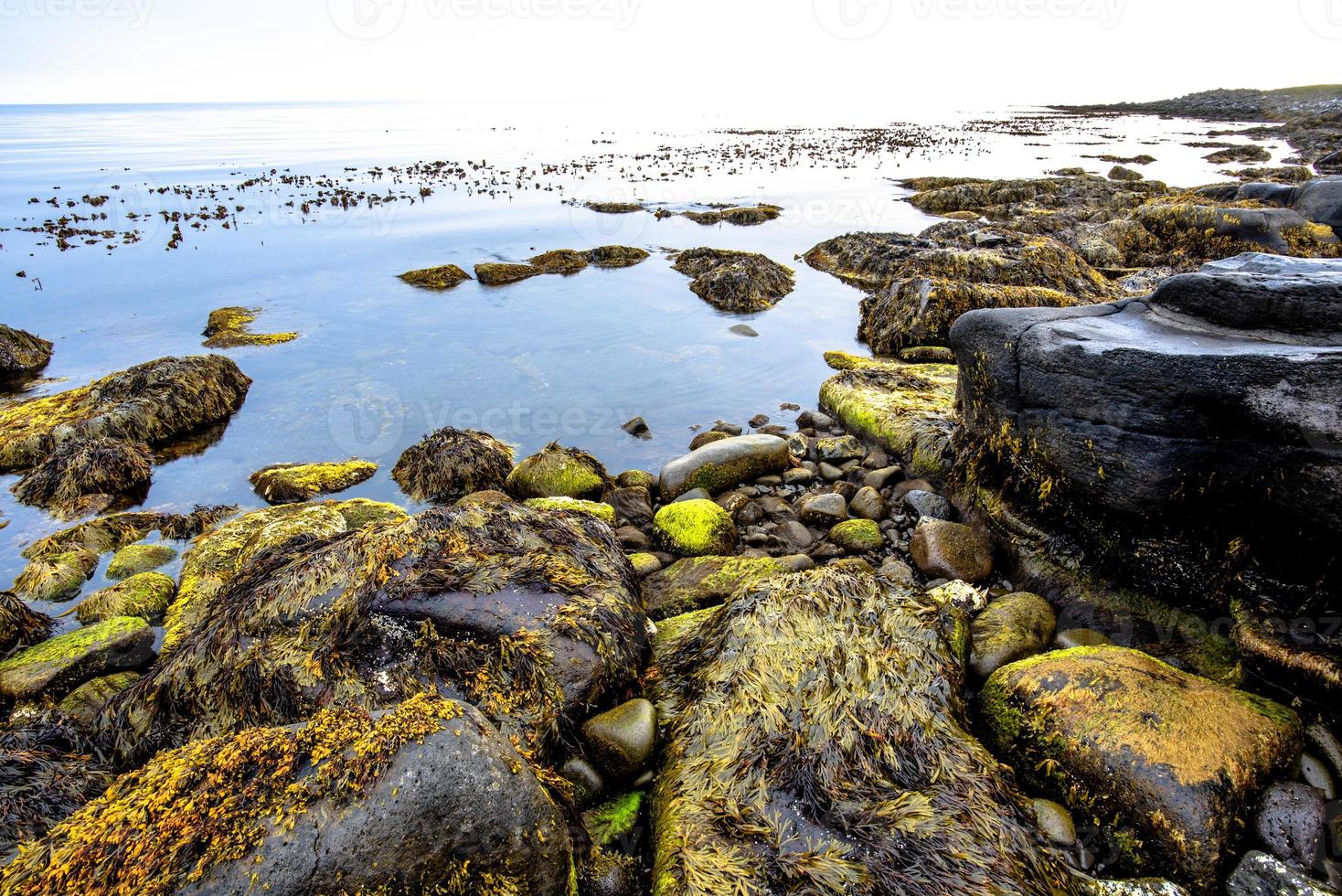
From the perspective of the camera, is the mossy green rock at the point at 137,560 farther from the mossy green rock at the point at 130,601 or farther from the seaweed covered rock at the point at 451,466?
the seaweed covered rock at the point at 451,466

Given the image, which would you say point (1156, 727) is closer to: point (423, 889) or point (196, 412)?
point (423, 889)

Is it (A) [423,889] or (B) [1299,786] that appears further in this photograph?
(B) [1299,786]

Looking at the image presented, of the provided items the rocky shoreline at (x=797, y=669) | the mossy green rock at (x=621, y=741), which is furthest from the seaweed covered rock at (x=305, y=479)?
the mossy green rock at (x=621, y=741)

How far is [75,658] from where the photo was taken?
14.8 ft

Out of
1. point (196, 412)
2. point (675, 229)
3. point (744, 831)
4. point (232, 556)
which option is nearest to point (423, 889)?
point (744, 831)

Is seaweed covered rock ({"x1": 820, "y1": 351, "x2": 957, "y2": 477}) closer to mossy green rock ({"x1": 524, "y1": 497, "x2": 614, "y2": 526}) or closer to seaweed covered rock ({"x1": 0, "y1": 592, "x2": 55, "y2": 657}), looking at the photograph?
mossy green rock ({"x1": 524, "y1": 497, "x2": 614, "y2": 526})

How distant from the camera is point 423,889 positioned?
7.74 ft

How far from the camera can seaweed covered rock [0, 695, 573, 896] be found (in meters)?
2.24

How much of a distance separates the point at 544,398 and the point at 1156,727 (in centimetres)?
831

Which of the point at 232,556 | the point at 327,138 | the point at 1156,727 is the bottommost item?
the point at 232,556

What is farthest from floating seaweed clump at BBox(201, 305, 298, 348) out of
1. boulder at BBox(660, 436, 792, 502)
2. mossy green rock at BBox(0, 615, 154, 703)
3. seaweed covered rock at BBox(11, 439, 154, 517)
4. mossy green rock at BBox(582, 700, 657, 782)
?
mossy green rock at BBox(582, 700, 657, 782)

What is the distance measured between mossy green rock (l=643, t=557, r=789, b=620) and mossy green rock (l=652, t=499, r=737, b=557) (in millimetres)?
408

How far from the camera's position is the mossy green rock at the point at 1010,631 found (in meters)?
4.09

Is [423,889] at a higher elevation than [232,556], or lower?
higher
